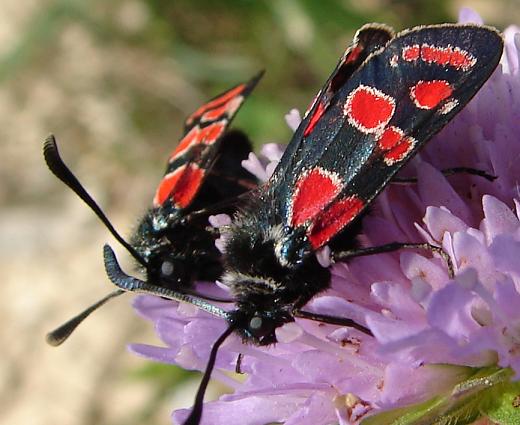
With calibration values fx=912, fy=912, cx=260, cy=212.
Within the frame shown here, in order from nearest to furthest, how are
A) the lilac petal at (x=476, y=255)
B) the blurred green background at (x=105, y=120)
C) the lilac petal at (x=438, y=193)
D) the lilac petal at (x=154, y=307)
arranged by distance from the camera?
the lilac petal at (x=476, y=255) → the lilac petal at (x=438, y=193) → the lilac petal at (x=154, y=307) → the blurred green background at (x=105, y=120)

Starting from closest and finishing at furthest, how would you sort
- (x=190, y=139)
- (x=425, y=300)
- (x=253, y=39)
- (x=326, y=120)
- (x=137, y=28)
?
(x=425, y=300) → (x=326, y=120) → (x=190, y=139) → (x=253, y=39) → (x=137, y=28)

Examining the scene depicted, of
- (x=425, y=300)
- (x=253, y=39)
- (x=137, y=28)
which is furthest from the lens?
(x=137, y=28)

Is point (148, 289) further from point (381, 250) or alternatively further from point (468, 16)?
point (468, 16)

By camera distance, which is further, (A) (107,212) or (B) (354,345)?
(A) (107,212)

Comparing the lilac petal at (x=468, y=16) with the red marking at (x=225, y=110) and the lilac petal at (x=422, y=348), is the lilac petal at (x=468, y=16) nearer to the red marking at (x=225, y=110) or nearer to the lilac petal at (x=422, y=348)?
the red marking at (x=225, y=110)

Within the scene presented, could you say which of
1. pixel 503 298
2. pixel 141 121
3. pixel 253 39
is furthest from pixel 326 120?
pixel 141 121

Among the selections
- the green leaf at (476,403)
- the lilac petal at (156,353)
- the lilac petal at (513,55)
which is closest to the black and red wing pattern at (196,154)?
the lilac petal at (156,353)

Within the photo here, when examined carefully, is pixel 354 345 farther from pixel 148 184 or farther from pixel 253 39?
pixel 148 184

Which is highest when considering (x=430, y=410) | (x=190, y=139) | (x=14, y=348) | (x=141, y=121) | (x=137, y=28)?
(x=430, y=410)
